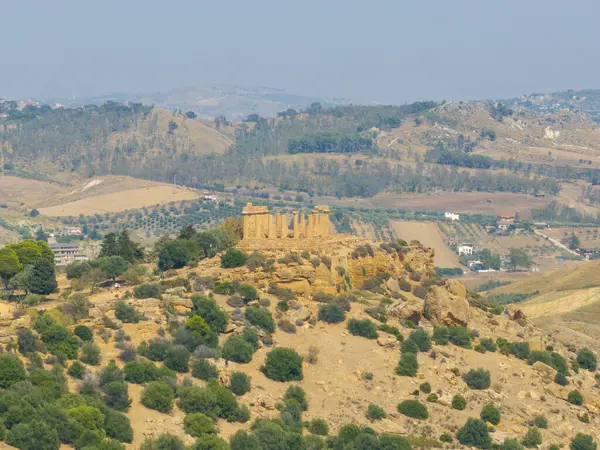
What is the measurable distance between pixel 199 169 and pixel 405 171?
2817cm

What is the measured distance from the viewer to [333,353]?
45562mm

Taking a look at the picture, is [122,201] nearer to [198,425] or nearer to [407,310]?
[407,310]

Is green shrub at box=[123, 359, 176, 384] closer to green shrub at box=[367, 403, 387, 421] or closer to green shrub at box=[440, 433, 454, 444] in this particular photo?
green shrub at box=[367, 403, 387, 421]

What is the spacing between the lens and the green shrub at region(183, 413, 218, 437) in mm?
36594

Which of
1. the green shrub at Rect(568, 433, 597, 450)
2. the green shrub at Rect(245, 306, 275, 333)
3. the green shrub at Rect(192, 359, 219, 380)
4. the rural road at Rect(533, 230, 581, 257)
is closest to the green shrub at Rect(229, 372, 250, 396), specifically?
the green shrub at Rect(192, 359, 219, 380)

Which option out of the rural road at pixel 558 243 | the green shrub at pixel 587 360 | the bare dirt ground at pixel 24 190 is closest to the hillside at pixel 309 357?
the green shrub at pixel 587 360

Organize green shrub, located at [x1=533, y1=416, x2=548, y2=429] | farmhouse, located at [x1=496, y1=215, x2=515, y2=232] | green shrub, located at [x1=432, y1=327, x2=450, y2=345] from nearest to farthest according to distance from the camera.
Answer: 1. green shrub, located at [x1=533, y1=416, x2=548, y2=429]
2. green shrub, located at [x1=432, y1=327, x2=450, y2=345]
3. farmhouse, located at [x1=496, y1=215, x2=515, y2=232]

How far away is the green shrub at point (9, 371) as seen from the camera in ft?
118

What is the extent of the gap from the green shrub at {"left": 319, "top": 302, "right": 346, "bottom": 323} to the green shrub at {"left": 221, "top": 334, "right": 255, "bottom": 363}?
495cm

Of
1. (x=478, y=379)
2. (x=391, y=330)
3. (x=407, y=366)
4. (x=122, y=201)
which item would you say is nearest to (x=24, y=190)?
(x=122, y=201)

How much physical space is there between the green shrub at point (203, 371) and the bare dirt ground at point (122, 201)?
11257 centimetres

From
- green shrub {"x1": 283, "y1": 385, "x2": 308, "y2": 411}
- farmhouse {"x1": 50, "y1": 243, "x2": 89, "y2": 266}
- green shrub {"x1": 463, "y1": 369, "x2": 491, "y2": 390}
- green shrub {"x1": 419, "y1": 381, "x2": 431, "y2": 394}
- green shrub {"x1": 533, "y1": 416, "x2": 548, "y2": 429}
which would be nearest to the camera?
green shrub {"x1": 283, "y1": 385, "x2": 308, "y2": 411}

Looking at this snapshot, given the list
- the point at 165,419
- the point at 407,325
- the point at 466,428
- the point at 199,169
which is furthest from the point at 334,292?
the point at 199,169

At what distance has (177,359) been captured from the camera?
41.2m
